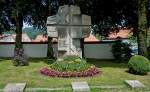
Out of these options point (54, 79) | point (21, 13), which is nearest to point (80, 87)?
point (54, 79)

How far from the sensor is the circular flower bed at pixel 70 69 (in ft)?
56.3

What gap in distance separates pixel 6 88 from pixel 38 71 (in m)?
5.00

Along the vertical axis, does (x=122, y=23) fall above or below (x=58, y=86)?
above

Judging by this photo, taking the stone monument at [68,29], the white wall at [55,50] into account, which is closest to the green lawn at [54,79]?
the stone monument at [68,29]

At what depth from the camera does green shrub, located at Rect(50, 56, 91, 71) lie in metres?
17.7

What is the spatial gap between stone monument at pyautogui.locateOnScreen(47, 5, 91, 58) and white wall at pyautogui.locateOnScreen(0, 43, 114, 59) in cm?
1085

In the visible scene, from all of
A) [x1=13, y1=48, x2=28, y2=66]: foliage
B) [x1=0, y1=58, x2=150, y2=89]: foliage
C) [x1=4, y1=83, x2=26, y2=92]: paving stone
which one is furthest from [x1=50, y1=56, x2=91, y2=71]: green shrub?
[x1=4, y1=83, x2=26, y2=92]: paving stone

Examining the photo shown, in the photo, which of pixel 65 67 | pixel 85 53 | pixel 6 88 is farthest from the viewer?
pixel 85 53

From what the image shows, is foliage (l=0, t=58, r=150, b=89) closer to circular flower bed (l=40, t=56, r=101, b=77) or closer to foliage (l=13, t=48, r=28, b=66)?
circular flower bed (l=40, t=56, r=101, b=77)

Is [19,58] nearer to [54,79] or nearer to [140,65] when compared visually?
[54,79]

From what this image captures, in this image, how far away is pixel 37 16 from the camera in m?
30.6

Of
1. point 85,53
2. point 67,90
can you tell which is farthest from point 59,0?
point 67,90

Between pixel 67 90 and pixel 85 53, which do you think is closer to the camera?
pixel 67 90

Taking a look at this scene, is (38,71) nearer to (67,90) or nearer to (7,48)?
(67,90)
